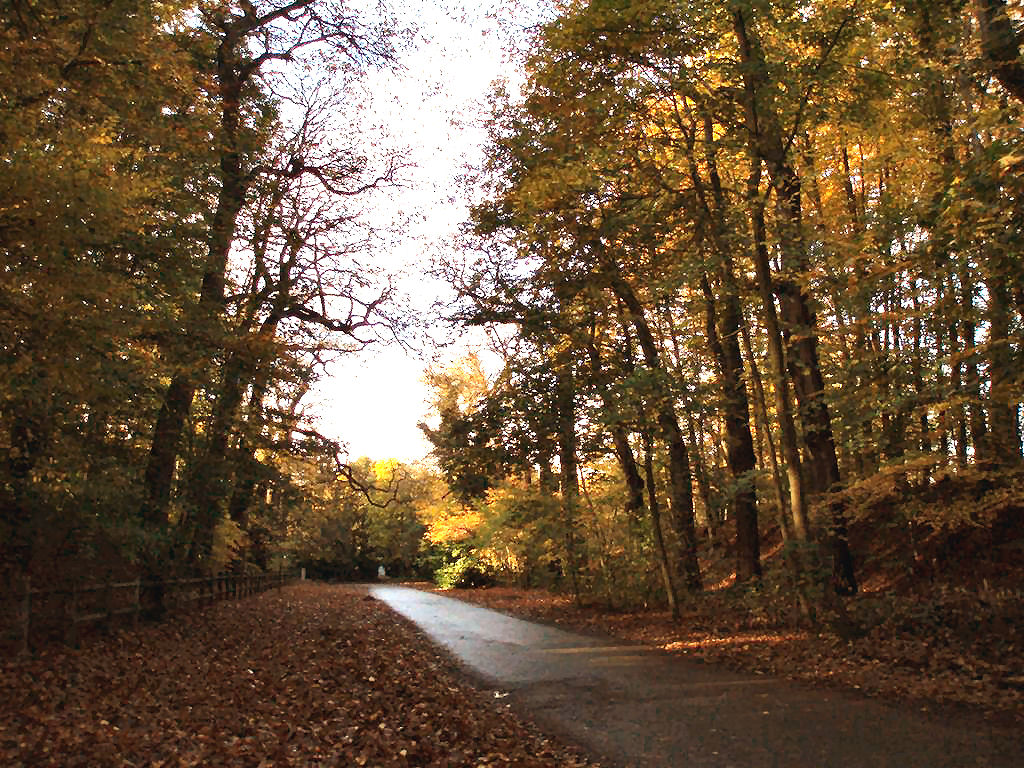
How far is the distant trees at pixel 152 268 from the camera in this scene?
27.3 ft

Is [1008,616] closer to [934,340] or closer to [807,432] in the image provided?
[807,432]

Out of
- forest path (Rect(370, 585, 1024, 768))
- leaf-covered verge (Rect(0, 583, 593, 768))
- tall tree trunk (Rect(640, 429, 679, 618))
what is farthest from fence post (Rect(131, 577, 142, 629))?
tall tree trunk (Rect(640, 429, 679, 618))

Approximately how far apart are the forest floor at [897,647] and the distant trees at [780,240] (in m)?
1.19

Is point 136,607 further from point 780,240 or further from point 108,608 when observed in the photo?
point 780,240

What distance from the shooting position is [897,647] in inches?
364

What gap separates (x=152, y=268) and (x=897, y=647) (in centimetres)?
1192

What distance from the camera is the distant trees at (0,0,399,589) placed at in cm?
834

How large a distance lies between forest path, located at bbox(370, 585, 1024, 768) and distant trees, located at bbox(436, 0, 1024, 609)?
3491 millimetres

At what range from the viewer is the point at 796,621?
1151 centimetres

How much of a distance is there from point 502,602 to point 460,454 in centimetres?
999

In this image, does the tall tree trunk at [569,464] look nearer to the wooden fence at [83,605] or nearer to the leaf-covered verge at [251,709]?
the leaf-covered verge at [251,709]

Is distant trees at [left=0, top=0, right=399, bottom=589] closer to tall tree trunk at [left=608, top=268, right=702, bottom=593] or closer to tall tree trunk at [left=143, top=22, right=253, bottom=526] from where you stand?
tall tree trunk at [left=143, top=22, right=253, bottom=526]

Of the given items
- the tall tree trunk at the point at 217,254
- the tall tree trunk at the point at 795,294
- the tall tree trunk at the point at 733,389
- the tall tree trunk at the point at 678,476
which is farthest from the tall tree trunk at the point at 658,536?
the tall tree trunk at the point at 217,254

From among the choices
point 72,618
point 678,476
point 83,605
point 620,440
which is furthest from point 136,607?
point 678,476
